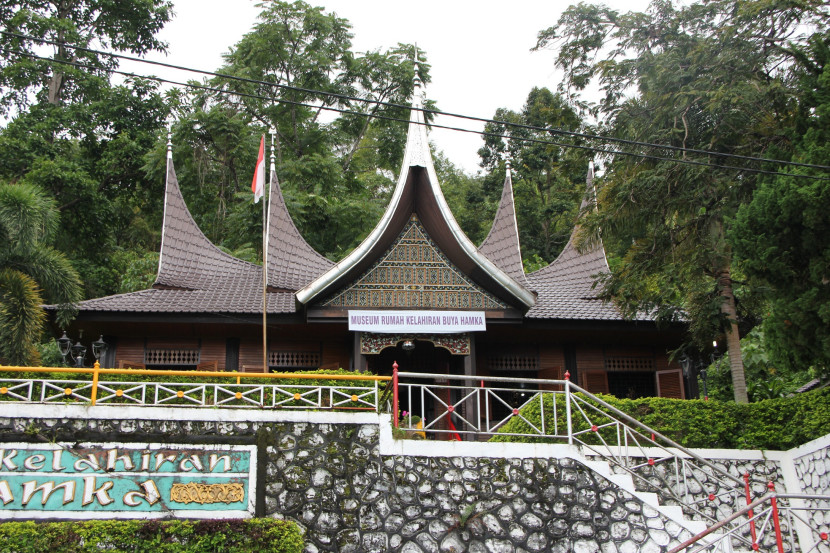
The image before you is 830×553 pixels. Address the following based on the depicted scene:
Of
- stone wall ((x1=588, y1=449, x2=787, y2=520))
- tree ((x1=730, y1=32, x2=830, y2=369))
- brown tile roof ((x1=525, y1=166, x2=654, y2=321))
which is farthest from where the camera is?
brown tile roof ((x1=525, y1=166, x2=654, y2=321))

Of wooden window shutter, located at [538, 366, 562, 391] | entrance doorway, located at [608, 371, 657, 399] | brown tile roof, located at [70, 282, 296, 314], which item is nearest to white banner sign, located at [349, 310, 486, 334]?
brown tile roof, located at [70, 282, 296, 314]

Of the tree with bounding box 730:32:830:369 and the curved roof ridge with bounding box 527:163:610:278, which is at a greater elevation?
the curved roof ridge with bounding box 527:163:610:278

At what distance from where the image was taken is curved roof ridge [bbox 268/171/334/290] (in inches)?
704

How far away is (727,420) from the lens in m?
13.2

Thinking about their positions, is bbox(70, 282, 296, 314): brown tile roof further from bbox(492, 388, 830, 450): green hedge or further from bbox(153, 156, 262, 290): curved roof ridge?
bbox(492, 388, 830, 450): green hedge

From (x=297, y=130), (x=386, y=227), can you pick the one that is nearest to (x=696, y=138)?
(x=386, y=227)

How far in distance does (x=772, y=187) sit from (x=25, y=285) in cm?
1117

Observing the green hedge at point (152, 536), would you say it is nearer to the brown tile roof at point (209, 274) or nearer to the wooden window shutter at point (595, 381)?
the brown tile roof at point (209, 274)

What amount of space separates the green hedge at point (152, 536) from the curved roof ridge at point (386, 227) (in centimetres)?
570

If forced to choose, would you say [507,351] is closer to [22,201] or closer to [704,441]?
[704,441]

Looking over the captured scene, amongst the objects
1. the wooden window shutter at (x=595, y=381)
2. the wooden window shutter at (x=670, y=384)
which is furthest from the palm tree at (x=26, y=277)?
the wooden window shutter at (x=670, y=384)

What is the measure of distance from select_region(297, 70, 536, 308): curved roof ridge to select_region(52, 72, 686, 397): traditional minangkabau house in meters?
0.02

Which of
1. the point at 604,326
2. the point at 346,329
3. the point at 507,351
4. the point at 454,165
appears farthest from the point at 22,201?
the point at 454,165

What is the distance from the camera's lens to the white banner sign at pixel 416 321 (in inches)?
609
